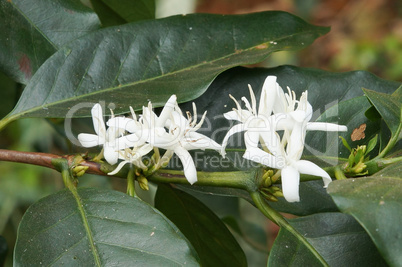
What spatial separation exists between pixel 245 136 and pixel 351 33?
523cm

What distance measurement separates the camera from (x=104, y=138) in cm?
89

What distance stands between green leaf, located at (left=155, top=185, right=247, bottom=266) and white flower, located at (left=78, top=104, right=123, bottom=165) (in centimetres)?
30

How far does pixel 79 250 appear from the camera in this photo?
0.76 m

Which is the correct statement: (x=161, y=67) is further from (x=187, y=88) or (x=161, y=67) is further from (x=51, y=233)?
(x=51, y=233)

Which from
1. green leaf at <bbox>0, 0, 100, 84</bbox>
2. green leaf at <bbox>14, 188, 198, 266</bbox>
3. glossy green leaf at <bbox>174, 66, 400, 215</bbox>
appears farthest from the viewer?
green leaf at <bbox>0, 0, 100, 84</bbox>

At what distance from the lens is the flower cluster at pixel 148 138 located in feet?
2.77

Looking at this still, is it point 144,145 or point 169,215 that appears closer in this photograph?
point 144,145

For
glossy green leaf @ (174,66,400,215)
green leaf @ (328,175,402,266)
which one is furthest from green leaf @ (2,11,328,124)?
green leaf @ (328,175,402,266)

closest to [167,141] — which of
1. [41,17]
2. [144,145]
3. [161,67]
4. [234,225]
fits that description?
[144,145]

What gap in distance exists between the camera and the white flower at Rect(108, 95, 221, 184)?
0.84 metres

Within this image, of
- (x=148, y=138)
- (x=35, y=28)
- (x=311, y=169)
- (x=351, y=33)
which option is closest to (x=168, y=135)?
(x=148, y=138)

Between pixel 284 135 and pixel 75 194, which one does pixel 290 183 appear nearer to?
pixel 284 135

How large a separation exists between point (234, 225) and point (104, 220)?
32.5 inches

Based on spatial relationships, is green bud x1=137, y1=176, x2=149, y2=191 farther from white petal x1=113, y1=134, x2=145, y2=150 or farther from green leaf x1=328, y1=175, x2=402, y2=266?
green leaf x1=328, y1=175, x2=402, y2=266
